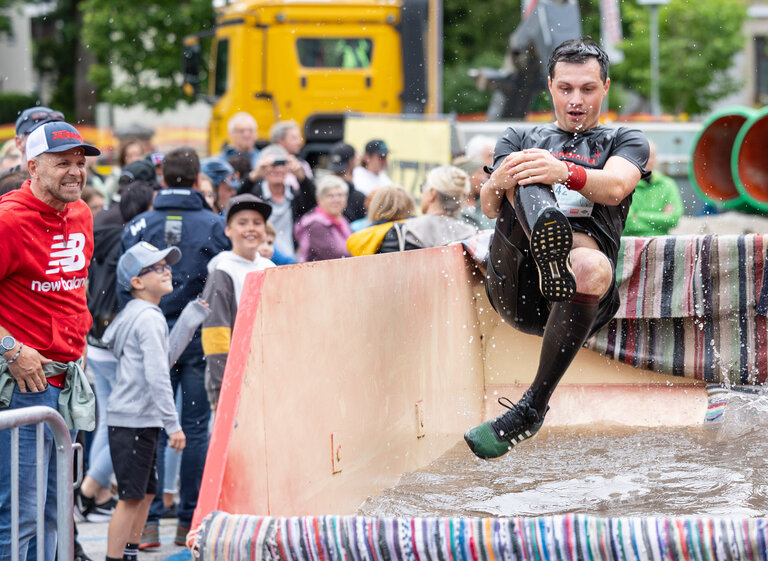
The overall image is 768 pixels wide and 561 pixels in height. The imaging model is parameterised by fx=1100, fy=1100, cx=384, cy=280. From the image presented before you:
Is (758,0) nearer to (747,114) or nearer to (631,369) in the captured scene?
(747,114)

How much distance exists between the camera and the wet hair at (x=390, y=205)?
7.21 m

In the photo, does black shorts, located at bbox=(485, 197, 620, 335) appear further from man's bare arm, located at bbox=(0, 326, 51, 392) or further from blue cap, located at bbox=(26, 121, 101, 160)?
man's bare arm, located at bbox=(0, 326, 51, 392)

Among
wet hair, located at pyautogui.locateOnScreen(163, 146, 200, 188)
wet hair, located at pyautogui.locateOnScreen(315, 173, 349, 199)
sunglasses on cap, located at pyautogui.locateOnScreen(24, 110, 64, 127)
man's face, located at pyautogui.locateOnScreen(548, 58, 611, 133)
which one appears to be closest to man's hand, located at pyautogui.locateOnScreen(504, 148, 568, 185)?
man's face, located at pyautogui.locateOnScreen(548, 58, 611, 133)

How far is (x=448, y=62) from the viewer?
3400 centimetres

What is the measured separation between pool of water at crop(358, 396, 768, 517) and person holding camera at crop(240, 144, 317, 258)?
3.75 metres

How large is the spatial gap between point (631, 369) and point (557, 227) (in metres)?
2.52

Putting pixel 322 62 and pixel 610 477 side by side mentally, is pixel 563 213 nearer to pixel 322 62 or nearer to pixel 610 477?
pixel 610 477

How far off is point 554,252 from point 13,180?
116 inches

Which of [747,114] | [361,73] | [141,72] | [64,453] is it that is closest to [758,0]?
[141,72]

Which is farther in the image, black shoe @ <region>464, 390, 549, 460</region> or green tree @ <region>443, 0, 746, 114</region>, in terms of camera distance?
green tree @ <region>443, 0, 746, 114</region>

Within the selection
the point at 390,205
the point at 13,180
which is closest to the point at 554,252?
the point at 13,180

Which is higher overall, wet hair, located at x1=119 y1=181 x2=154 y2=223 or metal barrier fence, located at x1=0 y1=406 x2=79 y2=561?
wet hair, located at x1=119 y1=181 x2=154 y2=223

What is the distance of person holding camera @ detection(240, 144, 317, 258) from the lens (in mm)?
8844

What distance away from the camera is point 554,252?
414 cm
